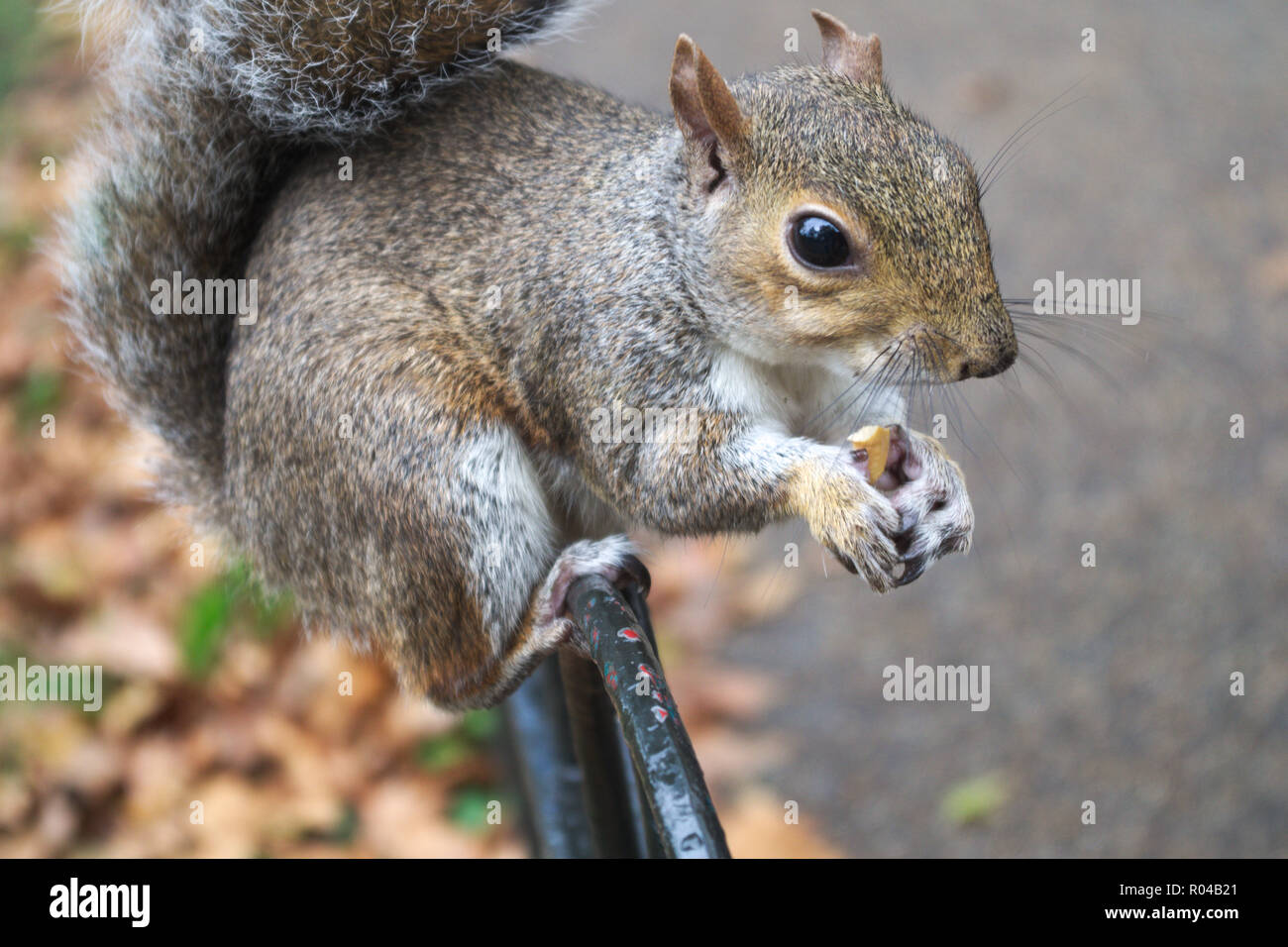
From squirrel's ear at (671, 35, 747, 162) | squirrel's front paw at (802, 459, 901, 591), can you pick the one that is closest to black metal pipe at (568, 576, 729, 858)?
squirrel's front paw at (802, 459, 901, 591)

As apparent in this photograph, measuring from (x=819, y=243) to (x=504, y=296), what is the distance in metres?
0.46

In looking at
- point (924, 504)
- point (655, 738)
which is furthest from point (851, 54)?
point (655, 738)

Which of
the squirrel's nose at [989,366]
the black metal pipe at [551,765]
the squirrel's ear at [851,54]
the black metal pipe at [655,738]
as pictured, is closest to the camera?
the black metal pipe at [655,738]

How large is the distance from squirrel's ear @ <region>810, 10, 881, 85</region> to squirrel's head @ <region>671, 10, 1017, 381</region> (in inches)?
2.4

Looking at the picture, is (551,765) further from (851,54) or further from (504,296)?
(851,54)

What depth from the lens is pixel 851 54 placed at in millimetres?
1647

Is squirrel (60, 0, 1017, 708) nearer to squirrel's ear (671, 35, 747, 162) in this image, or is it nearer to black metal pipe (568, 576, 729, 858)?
squirrel's ear (671, 35, 747, 162)

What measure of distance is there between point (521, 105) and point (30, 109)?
14.8ft

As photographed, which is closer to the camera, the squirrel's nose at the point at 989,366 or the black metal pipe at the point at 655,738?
the black metal pipe at the point at 655,738

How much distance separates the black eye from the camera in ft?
4.64

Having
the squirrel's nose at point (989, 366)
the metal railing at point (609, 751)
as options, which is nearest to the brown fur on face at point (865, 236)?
the squirrel's nose at point (989, 366)

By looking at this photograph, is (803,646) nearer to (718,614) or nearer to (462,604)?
(718,614)

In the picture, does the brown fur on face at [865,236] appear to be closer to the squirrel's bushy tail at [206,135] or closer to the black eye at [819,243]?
the black eye at [819,243]

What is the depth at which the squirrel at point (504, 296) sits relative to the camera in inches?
Result: 56.5
